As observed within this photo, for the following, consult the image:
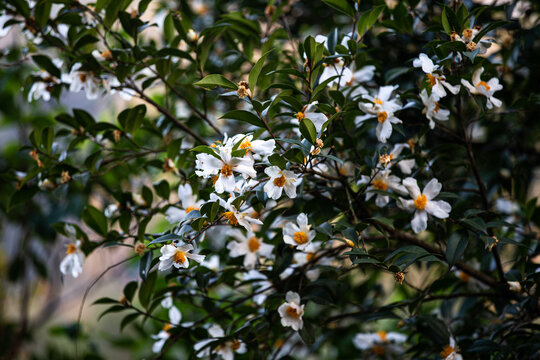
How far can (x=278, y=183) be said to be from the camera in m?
0.66

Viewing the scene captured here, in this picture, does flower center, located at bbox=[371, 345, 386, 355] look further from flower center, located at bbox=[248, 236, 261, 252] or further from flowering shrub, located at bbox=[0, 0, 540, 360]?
flower center, located at bbox=[248, 236, 261, 252]

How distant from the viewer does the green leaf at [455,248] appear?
2.38 feet

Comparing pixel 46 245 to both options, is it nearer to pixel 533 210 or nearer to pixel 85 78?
pixel 85 78

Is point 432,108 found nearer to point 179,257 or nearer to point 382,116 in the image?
point 382,116

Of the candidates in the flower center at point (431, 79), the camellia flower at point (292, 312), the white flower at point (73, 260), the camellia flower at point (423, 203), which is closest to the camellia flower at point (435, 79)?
the flower center at point (431, 79)

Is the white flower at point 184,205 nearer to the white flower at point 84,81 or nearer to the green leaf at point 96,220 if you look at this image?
the green leaf at point 96,220

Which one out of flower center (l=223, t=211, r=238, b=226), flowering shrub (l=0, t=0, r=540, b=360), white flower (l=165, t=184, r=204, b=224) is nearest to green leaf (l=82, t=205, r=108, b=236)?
flowering shrub (l=0, t=0, r=540, b=360)

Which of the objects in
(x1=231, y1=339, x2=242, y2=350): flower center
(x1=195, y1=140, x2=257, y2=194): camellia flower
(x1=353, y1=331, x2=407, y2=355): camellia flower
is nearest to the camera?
(x1=195, y1=140, x2=257, y2=194): camellia flower

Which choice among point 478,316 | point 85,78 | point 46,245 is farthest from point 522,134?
point 46,245

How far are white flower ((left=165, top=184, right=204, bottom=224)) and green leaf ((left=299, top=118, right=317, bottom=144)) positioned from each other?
0.26 meters

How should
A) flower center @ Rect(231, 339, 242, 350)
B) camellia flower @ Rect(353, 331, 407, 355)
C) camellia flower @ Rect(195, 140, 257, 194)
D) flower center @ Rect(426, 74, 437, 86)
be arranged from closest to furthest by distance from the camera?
camellia flower @ Rect(195, 140, 257, 194), flower center @ Rect(426, 74, 437, 86), flower center @ Rect(231, 339, 242, 350), camellia flower @ Rect(353, 331, 407, 355)

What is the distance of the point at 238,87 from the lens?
647 millimetres

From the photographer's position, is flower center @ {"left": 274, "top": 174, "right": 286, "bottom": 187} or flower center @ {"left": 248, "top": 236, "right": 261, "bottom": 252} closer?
flower center @ {"left": 274, "top": 174, "right": 286, "bottom": 187}

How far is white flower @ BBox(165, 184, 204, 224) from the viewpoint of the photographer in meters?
0.83
